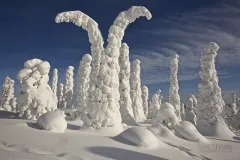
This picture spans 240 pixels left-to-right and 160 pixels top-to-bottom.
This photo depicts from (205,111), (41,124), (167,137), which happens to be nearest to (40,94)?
(41,124)

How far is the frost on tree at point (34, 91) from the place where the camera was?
1795cm

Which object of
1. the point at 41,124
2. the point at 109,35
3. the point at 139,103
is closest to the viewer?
the point at 41,124

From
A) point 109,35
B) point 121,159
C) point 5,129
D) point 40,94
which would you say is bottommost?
point 121,159

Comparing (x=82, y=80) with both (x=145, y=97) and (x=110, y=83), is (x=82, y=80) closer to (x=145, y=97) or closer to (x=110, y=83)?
(x=145, y=97)

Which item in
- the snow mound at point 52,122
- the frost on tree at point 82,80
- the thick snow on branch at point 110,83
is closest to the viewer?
the snow mound at point 52,122

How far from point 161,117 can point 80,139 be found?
10222 mm

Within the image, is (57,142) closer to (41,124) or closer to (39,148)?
(39,148)

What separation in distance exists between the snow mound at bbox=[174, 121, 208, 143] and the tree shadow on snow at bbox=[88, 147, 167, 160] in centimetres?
754

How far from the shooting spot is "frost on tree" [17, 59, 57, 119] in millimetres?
17953

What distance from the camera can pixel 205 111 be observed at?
26.4m

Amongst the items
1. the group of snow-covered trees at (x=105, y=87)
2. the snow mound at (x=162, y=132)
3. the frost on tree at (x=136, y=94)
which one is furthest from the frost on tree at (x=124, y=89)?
the snow mound at (x=162, y=132)

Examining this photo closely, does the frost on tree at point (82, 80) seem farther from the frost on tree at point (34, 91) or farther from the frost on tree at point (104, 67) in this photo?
the frost on tree at point (104, 67)

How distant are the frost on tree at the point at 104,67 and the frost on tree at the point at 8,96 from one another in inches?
1362

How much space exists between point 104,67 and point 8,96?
37846mm
